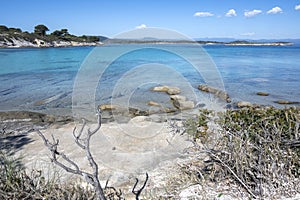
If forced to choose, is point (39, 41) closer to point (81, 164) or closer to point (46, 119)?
point (46, 119)

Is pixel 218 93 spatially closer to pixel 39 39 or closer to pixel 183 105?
pixel 183 105

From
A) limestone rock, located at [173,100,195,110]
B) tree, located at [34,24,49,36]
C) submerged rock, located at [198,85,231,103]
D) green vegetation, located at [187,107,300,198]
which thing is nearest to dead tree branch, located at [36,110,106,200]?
green vegetation, located at [187,107,300,198]

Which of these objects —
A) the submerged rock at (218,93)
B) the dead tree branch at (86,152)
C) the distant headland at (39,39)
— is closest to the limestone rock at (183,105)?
the submerged rock at (218,93)

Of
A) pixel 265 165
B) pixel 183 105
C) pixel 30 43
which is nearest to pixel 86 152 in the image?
pixel 265 165

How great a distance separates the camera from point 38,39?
2346 inches

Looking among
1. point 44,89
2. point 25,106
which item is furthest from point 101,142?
point 44,89

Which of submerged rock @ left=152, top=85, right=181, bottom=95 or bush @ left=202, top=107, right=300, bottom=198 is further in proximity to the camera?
submerged rock @ left=152, top=85, right=181, bottom=95

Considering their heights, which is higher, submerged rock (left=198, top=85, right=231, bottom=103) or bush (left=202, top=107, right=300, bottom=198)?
bush (left=202, top=107, right=300, bottom=198)

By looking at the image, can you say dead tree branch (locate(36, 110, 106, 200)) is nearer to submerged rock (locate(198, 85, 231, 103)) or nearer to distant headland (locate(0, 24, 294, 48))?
submerged rock (locate(198, 85, 231, 103))

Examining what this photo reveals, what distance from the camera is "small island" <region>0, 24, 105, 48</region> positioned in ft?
174

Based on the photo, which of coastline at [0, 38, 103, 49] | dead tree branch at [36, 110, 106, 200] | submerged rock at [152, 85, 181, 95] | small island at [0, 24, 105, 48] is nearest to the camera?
dead tree branch at [36, 110, 106, 200]

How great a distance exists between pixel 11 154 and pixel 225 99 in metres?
9.36

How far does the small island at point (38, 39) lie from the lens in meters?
53.1

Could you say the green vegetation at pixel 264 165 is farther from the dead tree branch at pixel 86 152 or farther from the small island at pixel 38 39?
the small island at pixel 38 39
